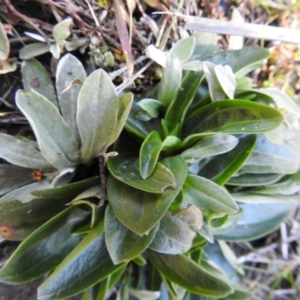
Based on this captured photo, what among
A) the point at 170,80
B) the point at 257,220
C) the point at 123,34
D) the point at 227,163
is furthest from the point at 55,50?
the point at 257,220

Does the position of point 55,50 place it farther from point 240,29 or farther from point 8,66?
point 240,29

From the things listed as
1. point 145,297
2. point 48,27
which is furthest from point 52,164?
point 145,297

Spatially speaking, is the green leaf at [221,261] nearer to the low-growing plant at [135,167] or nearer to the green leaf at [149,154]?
the low-growing plant at [135,167]

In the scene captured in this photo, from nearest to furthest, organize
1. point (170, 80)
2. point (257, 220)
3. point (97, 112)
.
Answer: point (97, 112) → point (170, 80) → point (257, 220)

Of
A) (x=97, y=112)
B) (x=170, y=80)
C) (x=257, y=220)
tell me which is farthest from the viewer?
(x=257, y=220)

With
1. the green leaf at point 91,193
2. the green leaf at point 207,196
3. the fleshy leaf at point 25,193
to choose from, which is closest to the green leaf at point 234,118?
the green leaf at point 207,196
